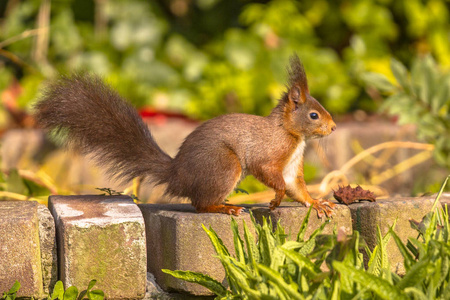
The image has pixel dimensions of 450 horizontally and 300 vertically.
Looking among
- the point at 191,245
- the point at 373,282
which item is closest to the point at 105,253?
the point at 191,245

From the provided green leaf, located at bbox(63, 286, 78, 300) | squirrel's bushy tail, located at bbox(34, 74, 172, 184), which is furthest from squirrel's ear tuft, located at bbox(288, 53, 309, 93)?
green leaf, located at bbox(63, 286, 78, 300)

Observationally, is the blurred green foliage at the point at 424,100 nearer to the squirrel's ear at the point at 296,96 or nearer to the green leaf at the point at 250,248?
the squirrel's ear at the point at 296,96

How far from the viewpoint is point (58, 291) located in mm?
2328

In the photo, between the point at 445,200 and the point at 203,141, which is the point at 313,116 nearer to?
the point at 203,141

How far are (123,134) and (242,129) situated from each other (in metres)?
0.52

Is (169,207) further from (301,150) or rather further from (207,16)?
(207,16)

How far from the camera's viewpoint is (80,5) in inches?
285

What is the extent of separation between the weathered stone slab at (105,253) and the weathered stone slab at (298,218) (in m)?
0.51

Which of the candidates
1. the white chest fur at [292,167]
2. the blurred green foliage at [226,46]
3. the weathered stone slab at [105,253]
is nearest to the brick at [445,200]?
the white chest fur at [292,167]

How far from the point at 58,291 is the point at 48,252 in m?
0.19

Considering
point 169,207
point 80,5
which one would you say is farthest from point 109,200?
point 80,5

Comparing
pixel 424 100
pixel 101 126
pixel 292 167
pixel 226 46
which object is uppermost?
pixel 226 46

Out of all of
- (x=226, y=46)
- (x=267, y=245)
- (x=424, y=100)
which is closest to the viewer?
(x=267, y=245)

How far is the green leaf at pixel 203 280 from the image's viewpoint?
226 cm
